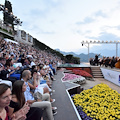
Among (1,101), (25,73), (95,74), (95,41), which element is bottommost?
(95,74)

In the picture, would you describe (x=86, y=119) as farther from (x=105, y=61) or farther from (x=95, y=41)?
(x=95, y=41)

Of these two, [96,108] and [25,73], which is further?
[96,108]

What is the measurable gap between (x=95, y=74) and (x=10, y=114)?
44.4 feet

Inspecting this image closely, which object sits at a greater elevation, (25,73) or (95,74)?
(25,73)

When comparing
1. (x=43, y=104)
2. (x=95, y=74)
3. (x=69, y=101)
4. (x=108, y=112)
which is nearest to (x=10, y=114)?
(x=43, y=104)

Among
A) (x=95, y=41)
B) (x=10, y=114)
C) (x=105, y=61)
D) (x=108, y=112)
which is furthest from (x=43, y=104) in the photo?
(x=95, y=41)

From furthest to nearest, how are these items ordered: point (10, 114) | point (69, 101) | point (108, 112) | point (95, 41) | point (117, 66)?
point (95, 41) < point (117, 66) < point (69, 101) < point (108, 112) < point (10, 114)

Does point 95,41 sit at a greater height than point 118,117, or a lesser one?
greater

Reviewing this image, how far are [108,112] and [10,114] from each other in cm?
296

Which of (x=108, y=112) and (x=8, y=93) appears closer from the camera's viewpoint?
(x=8, y=93)

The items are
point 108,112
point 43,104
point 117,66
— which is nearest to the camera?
point 43,104

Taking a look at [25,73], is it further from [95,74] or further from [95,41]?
[95,41]

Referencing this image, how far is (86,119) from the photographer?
319 cm

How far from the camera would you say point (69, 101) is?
4.17m
